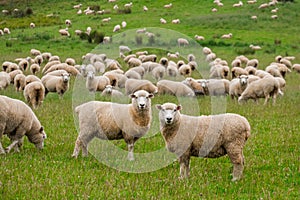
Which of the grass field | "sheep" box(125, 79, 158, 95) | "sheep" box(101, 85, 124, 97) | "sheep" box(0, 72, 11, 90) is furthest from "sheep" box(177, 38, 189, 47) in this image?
"sheep" box(101, 85, 124, 97)

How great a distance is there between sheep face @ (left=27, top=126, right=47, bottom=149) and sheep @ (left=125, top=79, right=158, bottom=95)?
788 cm

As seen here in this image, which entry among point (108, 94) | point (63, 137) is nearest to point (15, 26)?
point (108, 94)

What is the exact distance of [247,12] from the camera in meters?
39.1

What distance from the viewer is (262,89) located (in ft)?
55.2

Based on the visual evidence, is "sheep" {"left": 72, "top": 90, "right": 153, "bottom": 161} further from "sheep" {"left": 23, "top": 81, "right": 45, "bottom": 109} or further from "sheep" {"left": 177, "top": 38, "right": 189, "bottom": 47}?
"sheep" {"left": 177, "top": 38, "right": 189, "bottom": 47}

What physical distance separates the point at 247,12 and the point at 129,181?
33185 mm

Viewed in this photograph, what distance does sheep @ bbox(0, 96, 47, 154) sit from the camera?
30.0 feet

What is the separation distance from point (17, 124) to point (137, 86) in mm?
8632

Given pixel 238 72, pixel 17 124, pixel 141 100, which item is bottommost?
pixel 238 72

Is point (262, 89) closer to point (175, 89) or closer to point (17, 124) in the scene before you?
point (175, 89)

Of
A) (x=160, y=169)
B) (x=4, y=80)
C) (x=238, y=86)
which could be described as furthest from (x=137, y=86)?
(x=160, y=169)

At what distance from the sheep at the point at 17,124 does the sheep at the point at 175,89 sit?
843 cm

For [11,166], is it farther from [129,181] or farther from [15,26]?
[15,26]

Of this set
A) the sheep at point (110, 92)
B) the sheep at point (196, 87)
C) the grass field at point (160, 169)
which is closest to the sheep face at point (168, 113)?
the grass field at point (160, 169)
